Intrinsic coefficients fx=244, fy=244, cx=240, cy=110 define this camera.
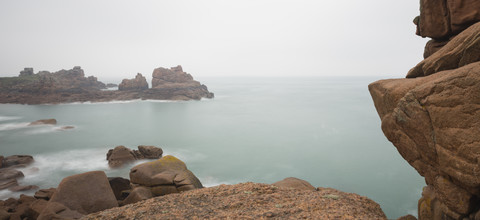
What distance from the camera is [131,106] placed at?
299ft

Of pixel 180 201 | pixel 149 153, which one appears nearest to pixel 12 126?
pixel 149 153

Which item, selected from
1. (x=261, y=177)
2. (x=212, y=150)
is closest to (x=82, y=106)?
(x=212, y=150)

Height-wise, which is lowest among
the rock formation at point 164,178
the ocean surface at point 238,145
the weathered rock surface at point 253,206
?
the ocean surface at point 238,145

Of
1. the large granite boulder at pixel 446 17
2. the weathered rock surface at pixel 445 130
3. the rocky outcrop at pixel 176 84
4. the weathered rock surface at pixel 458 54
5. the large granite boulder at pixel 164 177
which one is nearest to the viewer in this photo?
the weathered rock surface at pixel 445 130

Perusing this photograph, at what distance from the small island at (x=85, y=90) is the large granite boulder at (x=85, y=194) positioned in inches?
3634

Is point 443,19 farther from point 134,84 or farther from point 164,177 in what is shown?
point 134,84

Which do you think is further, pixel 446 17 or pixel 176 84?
pixel 176 84

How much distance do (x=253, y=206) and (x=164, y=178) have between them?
343 inches

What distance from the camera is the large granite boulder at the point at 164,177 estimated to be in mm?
16375

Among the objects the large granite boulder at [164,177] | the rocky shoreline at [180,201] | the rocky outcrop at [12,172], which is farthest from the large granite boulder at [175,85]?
the rocky shoreline at [180,201]

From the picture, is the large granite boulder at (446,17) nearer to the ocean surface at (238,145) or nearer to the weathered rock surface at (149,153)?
the ocean surface at (238,145)

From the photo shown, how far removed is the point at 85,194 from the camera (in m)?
14.8

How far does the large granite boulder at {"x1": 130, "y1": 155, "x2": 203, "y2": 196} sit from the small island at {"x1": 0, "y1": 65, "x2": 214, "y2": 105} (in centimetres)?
9009

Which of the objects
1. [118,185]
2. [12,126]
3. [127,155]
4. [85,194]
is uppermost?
[85,194]
